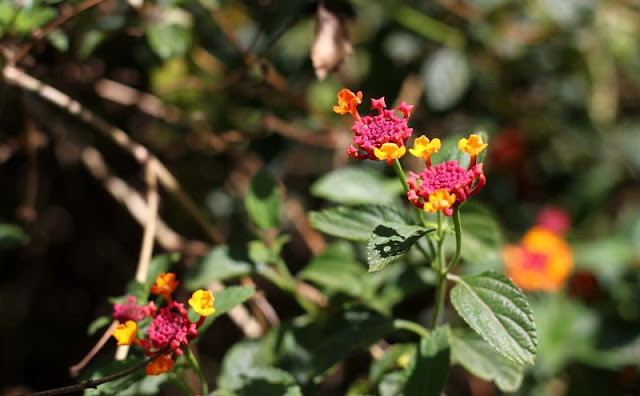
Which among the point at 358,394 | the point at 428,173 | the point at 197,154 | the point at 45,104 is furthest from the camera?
the point at 197,154

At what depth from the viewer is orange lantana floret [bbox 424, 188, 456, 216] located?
833 mm

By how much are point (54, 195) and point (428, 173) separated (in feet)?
4.90

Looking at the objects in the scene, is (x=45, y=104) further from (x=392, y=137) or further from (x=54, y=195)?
(x=392, y=137)

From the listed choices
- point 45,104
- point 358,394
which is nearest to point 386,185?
point 358,394

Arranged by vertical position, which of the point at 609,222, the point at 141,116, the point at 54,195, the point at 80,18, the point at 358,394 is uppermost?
the point at 80,18

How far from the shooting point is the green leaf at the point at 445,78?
1849 millimetres

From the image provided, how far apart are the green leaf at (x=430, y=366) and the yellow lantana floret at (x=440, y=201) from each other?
12.4 inches

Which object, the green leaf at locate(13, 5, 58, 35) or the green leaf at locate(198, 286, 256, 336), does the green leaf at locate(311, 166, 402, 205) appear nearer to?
the green leaf at locate(198, 286, 256, 336)

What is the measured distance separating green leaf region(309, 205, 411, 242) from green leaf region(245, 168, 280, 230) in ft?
0.64

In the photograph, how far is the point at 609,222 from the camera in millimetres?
2408

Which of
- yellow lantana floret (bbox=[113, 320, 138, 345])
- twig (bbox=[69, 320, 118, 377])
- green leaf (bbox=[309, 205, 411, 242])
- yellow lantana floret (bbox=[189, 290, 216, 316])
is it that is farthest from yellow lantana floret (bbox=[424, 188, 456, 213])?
twig (bbox=[69, 320, 118, 377])

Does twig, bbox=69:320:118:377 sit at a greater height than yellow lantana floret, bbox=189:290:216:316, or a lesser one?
lesser

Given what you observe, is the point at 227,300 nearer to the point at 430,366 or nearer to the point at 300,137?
the point at 430,366

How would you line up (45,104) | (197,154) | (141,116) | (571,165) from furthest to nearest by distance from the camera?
(571,165) < (141,116) < (197,154) < (45,104)
